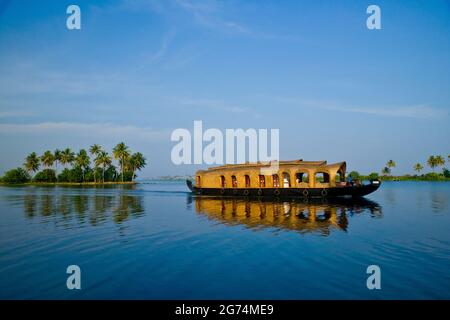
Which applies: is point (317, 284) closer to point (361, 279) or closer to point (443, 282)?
point (361, 279)

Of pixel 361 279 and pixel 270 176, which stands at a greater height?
pixel 270 176

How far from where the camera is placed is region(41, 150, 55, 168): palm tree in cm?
9881

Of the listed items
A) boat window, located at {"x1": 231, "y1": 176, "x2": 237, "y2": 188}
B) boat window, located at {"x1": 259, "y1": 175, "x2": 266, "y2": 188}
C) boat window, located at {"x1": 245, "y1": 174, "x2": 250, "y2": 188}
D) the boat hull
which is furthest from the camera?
boat window, located at {"x1": 231, "y1": 176, "x2": 237, "y2": 188}

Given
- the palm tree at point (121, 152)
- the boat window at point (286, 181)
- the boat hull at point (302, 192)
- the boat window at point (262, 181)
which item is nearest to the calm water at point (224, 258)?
the boat hull at point (302, 192)

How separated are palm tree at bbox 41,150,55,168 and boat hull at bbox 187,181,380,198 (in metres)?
81.3

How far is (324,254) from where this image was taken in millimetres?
11164

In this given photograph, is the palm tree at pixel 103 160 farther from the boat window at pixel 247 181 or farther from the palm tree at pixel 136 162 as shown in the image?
the boat window at pixel 247 181

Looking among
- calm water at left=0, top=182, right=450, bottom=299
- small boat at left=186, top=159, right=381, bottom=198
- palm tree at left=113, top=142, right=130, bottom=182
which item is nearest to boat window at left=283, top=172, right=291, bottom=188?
small boat at left=186, top=159, right=381, bottom=198

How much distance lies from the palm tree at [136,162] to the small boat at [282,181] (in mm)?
84045

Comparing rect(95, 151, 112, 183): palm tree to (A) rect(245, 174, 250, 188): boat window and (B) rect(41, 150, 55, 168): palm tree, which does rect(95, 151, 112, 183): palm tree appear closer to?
(B) rect(41, 150, 55, 168): palm tree

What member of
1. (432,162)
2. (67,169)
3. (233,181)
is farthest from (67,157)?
(432,162)

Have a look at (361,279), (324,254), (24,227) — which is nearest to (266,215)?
(324,254)
